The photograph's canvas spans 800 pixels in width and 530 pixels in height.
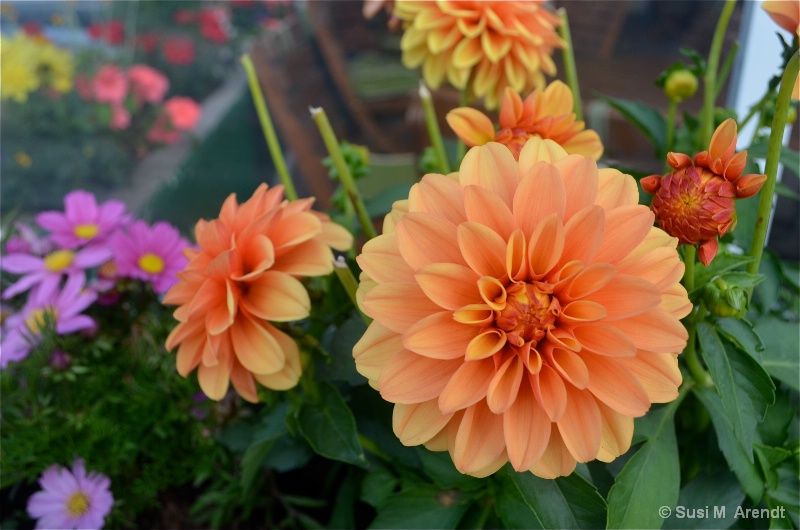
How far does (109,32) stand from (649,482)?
208cm

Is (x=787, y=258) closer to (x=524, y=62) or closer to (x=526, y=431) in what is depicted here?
(x=524, y=62)

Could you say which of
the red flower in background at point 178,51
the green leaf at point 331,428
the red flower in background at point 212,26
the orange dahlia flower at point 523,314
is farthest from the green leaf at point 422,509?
the red flower in background at point 212,26

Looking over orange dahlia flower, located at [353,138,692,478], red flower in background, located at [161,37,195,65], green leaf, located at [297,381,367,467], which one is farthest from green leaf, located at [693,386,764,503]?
red flower in background, located at [161,37,195,65]

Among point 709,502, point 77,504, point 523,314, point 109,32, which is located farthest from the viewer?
point 109,32

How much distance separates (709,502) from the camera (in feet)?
1.38

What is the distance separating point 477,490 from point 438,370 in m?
0.18

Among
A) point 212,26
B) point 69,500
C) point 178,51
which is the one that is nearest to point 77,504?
point 69,500

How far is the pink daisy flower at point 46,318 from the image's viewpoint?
0.53 meters

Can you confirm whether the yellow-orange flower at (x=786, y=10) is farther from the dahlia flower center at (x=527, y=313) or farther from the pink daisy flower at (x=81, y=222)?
the pink daisy flower at (x=81, y=222)

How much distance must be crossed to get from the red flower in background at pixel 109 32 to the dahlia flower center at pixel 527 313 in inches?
79.9

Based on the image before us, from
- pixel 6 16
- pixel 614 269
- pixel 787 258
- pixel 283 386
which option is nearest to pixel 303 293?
pixel 283 386

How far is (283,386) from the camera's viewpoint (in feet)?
1.33

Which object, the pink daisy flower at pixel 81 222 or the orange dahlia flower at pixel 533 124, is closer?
the orange dahlia flower at pixel 533 124

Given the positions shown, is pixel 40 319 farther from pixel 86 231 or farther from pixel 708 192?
pixel 708 192
